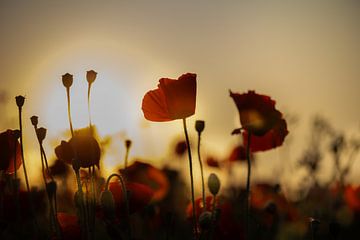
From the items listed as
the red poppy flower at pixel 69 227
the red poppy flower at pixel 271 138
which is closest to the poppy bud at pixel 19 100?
the red poppy flower at pixel 69 227

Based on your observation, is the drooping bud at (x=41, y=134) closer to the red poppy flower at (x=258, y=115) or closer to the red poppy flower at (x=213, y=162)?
the red poppy flower at (x=258, y=115)

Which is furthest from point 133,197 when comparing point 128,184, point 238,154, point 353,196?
point 353,196

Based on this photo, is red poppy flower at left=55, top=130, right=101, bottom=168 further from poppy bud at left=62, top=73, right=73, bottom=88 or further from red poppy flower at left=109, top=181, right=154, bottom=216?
red poppy flower at left=109, top=181, right=154, bottom=216

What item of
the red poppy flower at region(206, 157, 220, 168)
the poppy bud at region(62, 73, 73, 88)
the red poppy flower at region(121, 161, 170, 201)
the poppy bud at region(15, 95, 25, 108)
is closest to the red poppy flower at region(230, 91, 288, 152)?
the red poppy flower at region(121, 161, 170, 201)

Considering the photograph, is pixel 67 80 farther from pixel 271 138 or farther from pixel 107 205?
pixel 271 138

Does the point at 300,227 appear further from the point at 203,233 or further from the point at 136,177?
the point at 203,233

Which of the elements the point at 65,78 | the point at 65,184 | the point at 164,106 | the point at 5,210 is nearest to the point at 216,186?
the point at 164,106
